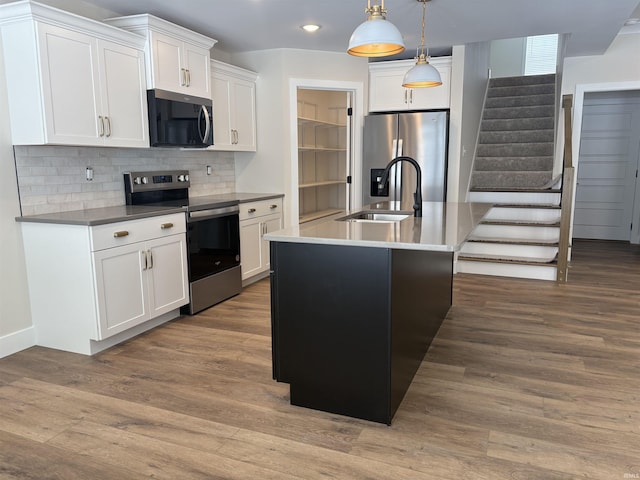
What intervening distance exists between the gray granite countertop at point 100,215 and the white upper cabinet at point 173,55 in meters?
0.97

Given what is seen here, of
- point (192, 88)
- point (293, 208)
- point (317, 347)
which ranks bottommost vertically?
point (317, 347)

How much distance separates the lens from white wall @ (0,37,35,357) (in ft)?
Result: 9.75

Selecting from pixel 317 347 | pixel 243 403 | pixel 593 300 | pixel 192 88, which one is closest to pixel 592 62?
pixel 593 300

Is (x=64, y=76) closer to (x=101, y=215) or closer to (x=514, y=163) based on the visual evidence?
(x=101, y=215)

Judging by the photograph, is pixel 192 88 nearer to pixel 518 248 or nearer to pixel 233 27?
pixel 233 27

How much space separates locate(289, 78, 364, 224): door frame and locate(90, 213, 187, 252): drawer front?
5.83ft

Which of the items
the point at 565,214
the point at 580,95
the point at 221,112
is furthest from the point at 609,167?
the point at 221,112

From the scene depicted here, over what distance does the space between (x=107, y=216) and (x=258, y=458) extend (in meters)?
1.90

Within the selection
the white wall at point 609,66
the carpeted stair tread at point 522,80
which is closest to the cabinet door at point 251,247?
the white wall at point 609,66

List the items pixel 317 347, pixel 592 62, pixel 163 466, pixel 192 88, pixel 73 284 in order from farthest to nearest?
1. pixel 592 62
2. pixel 192 88
3. pixel 73 284
4. pixel 317 347
5. pixel 163 466

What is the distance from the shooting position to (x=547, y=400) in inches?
97.8

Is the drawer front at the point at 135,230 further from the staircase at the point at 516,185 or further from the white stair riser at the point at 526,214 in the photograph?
the white stair riser at the point at 526,214

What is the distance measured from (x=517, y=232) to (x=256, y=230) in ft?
9.80

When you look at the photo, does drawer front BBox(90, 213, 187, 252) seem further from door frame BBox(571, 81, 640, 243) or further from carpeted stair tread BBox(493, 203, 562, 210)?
door frame BBox(571, 81, 640, 243)
